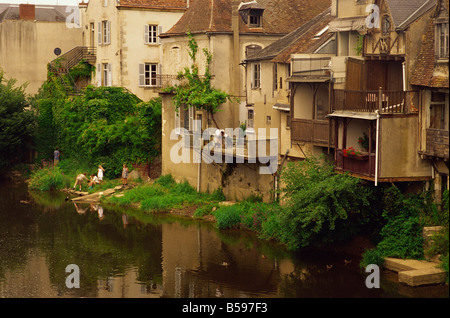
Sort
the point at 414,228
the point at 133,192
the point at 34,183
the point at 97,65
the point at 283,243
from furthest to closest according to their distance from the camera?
the point at 97,65 < the point at 34,183 < the point at 133,192 < the point at 283,243 < the point at 414,228

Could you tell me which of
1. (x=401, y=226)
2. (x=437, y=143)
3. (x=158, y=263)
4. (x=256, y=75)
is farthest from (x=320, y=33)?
(x=158, y=263)

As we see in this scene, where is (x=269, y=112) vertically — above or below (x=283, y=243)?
above

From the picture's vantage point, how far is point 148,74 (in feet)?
182

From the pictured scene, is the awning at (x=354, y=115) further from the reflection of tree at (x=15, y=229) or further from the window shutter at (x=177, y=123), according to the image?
the window shutter at (x=177, y=123)

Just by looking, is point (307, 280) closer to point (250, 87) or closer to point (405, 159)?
point (405, 159)

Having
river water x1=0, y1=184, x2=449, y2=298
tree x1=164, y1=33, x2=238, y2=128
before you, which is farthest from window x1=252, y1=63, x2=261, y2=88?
river water x1=0, y1=184, x2=449, y2=298

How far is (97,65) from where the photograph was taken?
58469mm

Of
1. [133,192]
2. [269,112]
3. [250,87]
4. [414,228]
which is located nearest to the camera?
[414,228]

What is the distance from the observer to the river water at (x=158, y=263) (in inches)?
1135

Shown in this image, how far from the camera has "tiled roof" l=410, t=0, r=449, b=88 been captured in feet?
93.3

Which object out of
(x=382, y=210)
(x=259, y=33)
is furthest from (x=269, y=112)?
(x=382, y=210)

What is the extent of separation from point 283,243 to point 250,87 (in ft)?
37.4

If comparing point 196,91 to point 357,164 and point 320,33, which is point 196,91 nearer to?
point 320,33

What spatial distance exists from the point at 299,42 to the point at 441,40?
37.9 feet
